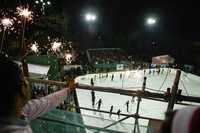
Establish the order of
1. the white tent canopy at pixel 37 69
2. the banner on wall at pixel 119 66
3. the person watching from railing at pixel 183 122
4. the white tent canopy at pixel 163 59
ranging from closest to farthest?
the person watching from railing at pixel 183 122
the white tent canopy at pixel 37 69
the banner on wall at pixel 119 66
the white tent canopy at pixel 163 59

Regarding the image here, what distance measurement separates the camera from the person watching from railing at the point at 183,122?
1.15 metres

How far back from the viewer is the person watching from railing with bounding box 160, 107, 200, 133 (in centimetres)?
115

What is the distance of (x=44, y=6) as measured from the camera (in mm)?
23938

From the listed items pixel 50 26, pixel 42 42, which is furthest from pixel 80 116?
pixel 50 26

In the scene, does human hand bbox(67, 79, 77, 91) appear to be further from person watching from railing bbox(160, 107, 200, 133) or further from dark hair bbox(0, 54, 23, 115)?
person watching from railing bbox(160, 107, 200, 133)

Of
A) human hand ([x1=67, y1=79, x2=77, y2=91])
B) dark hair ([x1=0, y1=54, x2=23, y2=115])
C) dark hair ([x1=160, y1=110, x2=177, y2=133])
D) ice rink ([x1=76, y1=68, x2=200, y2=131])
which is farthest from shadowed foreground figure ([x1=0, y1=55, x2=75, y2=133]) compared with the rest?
ice rink ([x1=76, y1=68, x2=200, y2=131])

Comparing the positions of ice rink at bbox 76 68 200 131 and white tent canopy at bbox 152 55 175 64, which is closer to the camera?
ice rink at bbox 76 68 200 131

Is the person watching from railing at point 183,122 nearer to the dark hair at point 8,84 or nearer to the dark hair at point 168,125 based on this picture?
the dark hair at point 168,125

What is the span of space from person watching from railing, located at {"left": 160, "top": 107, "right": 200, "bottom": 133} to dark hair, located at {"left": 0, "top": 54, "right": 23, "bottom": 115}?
3.55ft

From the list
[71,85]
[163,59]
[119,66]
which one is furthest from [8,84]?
[163,59]

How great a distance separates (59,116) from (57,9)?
74.1ft

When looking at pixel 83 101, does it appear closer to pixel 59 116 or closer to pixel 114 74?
pixel 114 74

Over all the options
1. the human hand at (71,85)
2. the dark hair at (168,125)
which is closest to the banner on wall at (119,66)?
the human hand at (71,85)

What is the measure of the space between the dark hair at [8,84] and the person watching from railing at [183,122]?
42.6 inches
